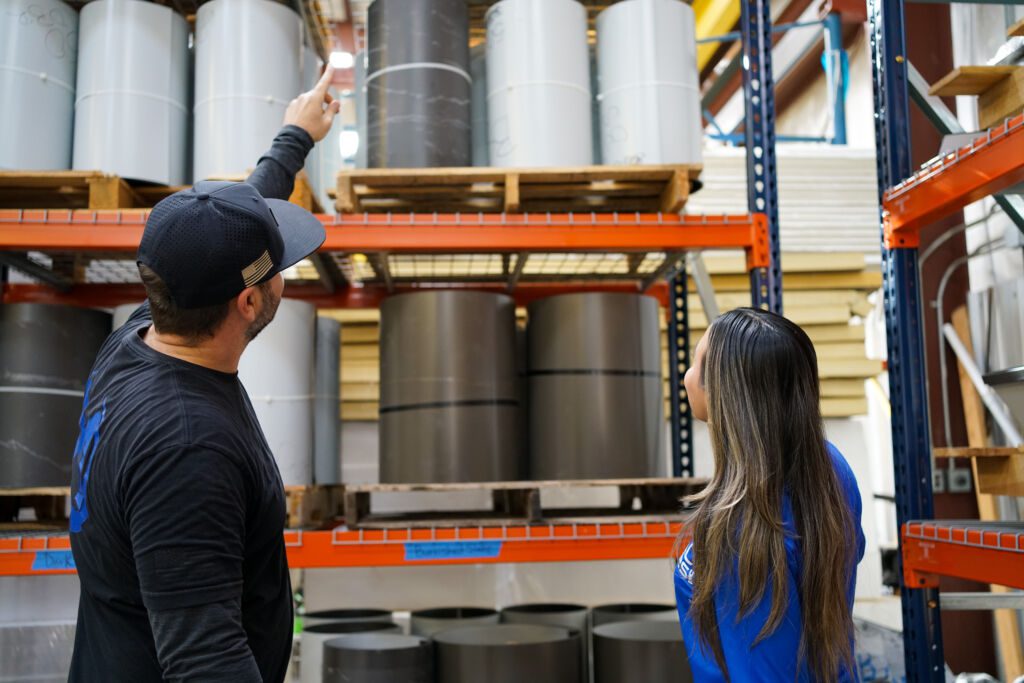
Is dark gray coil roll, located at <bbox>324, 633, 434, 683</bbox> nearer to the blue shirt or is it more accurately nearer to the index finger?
the blue shirt

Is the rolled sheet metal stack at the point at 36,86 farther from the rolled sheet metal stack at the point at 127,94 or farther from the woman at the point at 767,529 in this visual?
the woman at the point at 767,529

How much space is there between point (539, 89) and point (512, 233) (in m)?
0.65

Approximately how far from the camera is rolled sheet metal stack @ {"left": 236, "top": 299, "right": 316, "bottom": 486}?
13.0 feet

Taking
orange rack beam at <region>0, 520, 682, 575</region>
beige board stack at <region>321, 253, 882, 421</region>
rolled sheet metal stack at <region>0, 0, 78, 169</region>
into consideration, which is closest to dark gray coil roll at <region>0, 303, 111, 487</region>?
rolled sheet metal stack at <region>0, 0, 78, 169</region>

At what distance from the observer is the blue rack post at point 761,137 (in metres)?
3.96

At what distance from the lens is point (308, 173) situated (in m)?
4.45

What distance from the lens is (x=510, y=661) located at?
3623 millimetres

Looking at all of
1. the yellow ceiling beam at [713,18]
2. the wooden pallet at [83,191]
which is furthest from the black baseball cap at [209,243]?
the yellow ceiling beam at [713,18]

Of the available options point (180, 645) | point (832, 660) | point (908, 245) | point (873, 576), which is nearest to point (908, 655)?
point (908, 245)

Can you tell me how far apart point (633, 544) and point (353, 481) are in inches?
125

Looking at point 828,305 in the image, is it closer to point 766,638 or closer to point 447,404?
point 447,404

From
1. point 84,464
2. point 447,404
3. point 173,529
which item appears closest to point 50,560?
point 447,404

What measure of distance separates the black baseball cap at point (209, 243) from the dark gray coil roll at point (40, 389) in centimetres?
252

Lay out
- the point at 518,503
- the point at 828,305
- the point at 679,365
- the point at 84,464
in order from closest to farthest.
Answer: the point at 84,464
the point at 518,503
the point at 679,365
the point at 828,305
